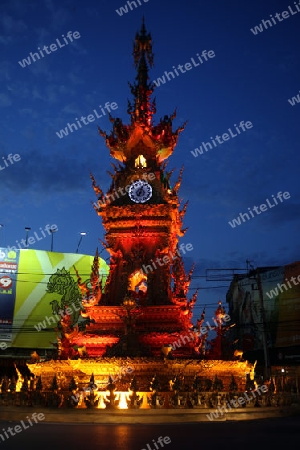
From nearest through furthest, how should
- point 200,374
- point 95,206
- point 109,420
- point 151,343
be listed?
point 109,420 → point 200,374 → point 151,343 → point 95,206

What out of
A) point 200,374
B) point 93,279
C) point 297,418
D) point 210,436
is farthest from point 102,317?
point 210,436

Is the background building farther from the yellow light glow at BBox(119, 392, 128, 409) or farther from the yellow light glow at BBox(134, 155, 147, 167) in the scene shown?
the yellow light glow at BBox(119, 392, 128, 409)

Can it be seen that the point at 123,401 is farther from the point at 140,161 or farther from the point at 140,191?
the point at 140,161

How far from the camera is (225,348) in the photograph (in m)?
25.2

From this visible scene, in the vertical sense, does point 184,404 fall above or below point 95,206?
below

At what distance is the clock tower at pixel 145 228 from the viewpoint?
25.4 metres

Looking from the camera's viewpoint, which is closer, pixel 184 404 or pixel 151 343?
pixel 184 404

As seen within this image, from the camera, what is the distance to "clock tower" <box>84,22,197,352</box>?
25406 mm

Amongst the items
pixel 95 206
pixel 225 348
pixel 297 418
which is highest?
pixel 95 206

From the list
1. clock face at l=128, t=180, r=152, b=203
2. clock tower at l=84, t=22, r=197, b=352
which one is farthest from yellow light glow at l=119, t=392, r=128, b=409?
clock face at l=128, t=180, r=152, b=203

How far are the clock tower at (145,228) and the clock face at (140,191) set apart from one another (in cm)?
6

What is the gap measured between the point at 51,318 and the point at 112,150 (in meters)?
26.3

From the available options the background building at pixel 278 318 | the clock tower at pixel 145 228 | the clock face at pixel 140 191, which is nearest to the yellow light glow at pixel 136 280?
the clock tower at pixel 145 228

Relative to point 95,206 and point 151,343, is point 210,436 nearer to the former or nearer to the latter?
point 151,343
